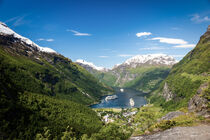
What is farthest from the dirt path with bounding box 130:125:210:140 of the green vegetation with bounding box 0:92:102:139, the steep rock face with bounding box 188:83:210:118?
the green vegetation with bounding box 0:92:102:139

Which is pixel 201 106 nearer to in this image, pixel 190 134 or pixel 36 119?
pixel 190 134

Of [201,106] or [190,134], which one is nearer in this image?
[190,134]

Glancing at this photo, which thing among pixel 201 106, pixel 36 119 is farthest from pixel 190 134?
pixel 36 119

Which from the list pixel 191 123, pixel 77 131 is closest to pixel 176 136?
pixel 191 123

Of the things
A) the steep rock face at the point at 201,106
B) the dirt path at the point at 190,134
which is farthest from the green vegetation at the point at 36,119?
the steep rock face at the point at 201,106

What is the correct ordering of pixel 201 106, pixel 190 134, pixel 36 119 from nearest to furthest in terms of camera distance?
1. pixel 190 134
2. pixel 201 106
3. pixel 36 119

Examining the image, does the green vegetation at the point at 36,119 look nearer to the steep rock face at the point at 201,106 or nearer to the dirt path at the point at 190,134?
the dirt path at the point at 190,134

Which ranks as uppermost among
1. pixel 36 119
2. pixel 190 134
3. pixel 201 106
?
pixel 201 106

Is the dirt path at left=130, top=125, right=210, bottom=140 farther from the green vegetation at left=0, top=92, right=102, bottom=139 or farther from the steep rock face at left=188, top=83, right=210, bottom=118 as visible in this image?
the green vegetation at left=0, top=92, right=102, bottom=139

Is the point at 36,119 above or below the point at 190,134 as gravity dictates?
below

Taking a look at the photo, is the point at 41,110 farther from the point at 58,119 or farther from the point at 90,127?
the point at 90,127

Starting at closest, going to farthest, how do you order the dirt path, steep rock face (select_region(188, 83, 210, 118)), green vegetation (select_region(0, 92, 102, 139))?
1. the dirt path
2. steep rock face (select_region(188, 83, 210, 118))
3. green vegetation (select_region(0, 92, 102, 139))

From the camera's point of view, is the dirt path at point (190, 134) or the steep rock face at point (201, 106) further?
the steep rock face at point (201, 106)

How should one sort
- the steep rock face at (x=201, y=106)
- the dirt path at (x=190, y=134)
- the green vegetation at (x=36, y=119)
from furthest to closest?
the green vegetation at (x=36, y=119), the steep rock face at (x=201, y=106), the dirt path at (x=190, y=134)
